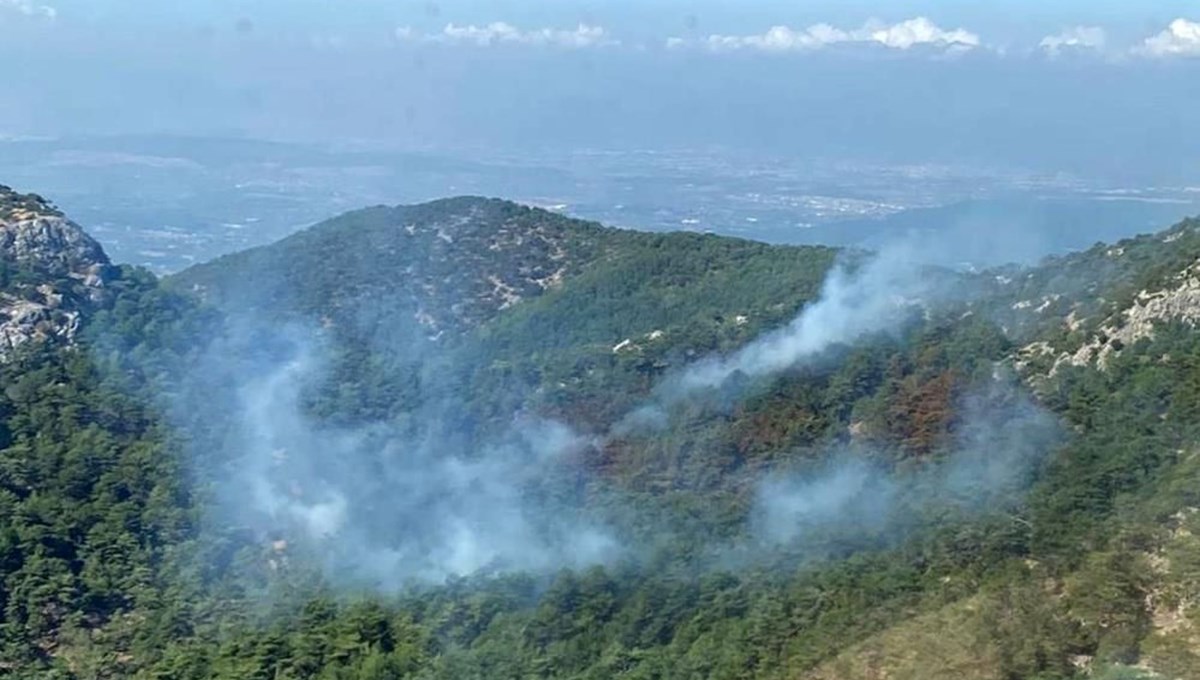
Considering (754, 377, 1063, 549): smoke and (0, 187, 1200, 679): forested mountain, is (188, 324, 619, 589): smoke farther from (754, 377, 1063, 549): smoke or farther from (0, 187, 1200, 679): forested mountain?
(754, 377, 1063, 549): smoke

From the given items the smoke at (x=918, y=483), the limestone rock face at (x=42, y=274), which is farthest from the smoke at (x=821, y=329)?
the limestone rock face at (x=42, y=274)

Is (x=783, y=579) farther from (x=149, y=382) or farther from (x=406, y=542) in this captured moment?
(x=149, y=382)

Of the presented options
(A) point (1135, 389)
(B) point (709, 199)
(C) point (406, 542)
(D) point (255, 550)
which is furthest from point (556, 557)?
(B) point (709, 199)

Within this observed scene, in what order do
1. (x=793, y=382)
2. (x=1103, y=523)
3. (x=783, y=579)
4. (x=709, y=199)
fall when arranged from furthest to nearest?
(x=709, y=199) < (x=793, y=382) < (x=783, y=579) < (x=1103, y=523)

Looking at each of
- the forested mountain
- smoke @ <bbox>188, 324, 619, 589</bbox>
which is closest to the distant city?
the forested mountain

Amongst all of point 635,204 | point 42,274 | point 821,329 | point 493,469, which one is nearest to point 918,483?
point 493,469

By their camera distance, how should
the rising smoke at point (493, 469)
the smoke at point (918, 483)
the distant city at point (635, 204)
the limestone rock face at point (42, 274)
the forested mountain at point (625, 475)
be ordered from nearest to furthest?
the forested mountain at point (625, 475) → the smoke at point (918, 483) → the rising smoke at point (493, 469) → the limestone rock face at point (42, 274) → the distant city at point (635, 204)

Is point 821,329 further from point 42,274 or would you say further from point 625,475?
point 42,274

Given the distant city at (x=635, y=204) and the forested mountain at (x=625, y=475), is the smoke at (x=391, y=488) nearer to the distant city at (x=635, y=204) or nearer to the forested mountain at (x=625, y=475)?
the forested mountain at (x=625, y=475)
